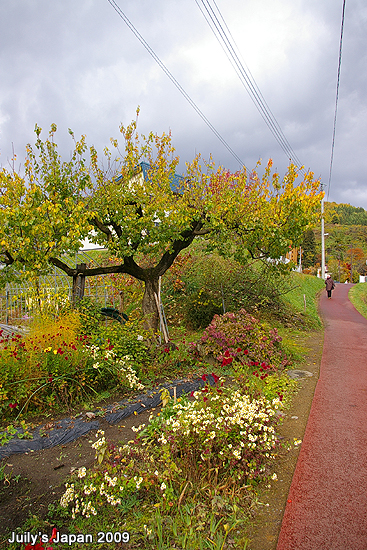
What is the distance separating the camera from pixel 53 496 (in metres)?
2.69

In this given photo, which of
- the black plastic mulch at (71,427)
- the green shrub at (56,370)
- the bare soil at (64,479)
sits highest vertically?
the green shrub at (56,370)

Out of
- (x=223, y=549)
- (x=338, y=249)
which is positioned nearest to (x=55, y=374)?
(x=223, y=549)

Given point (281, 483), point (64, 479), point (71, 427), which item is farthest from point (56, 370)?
point (281, 483)

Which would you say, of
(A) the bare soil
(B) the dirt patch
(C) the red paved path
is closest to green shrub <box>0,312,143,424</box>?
(A) the bare soil

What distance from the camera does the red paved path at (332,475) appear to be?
7.70 ft

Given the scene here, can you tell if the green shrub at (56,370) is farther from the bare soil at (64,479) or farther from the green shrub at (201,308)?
the green shrub at (201,308)

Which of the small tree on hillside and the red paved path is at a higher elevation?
the small tree on hillside

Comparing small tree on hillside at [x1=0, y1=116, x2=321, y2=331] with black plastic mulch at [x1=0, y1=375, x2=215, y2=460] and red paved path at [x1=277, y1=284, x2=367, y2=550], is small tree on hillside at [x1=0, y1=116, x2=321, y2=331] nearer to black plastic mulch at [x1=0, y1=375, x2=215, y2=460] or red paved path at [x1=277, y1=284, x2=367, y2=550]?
black plastic mulch at [x1=0, y1=375, x2=215, y2=460]

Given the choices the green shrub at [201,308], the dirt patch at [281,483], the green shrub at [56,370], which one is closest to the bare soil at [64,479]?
the dirt patch at [281,483]

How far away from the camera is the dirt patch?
234 centimetres

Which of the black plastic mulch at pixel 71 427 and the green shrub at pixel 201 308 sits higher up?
the green shrub at pixel 201 308

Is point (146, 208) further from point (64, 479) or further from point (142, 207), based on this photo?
point (64, 479)

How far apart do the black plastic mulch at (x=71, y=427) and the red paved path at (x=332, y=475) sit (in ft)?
5.60

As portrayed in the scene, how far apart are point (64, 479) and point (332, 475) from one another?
90.1 inches
